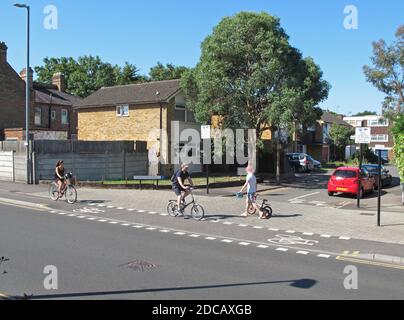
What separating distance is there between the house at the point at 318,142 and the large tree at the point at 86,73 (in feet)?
85.4

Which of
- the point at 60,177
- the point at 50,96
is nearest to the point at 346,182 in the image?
the point at 60,177

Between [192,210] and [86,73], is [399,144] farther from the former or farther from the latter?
[86,73]

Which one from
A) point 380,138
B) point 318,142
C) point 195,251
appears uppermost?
point 380,138

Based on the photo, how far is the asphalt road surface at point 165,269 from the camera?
276 inches

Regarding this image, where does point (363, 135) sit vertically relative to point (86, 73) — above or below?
below

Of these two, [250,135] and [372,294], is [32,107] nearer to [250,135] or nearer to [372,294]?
[250,135]

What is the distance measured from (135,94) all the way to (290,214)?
19.9 meters

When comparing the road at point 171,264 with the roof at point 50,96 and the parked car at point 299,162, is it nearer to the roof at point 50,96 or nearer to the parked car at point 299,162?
the parked car at point 299,162

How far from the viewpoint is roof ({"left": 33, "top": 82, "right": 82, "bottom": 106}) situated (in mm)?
45625

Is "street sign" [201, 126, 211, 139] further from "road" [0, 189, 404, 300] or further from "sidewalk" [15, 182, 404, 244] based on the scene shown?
"road" [0, 189, 404, 300]

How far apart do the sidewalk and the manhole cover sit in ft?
19.1

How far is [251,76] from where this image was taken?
25719mm

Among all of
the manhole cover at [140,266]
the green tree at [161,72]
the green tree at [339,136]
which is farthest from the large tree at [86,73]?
the manhole cover at [140,266]

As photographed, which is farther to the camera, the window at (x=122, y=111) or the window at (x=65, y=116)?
the window at (x=65, y=116)
